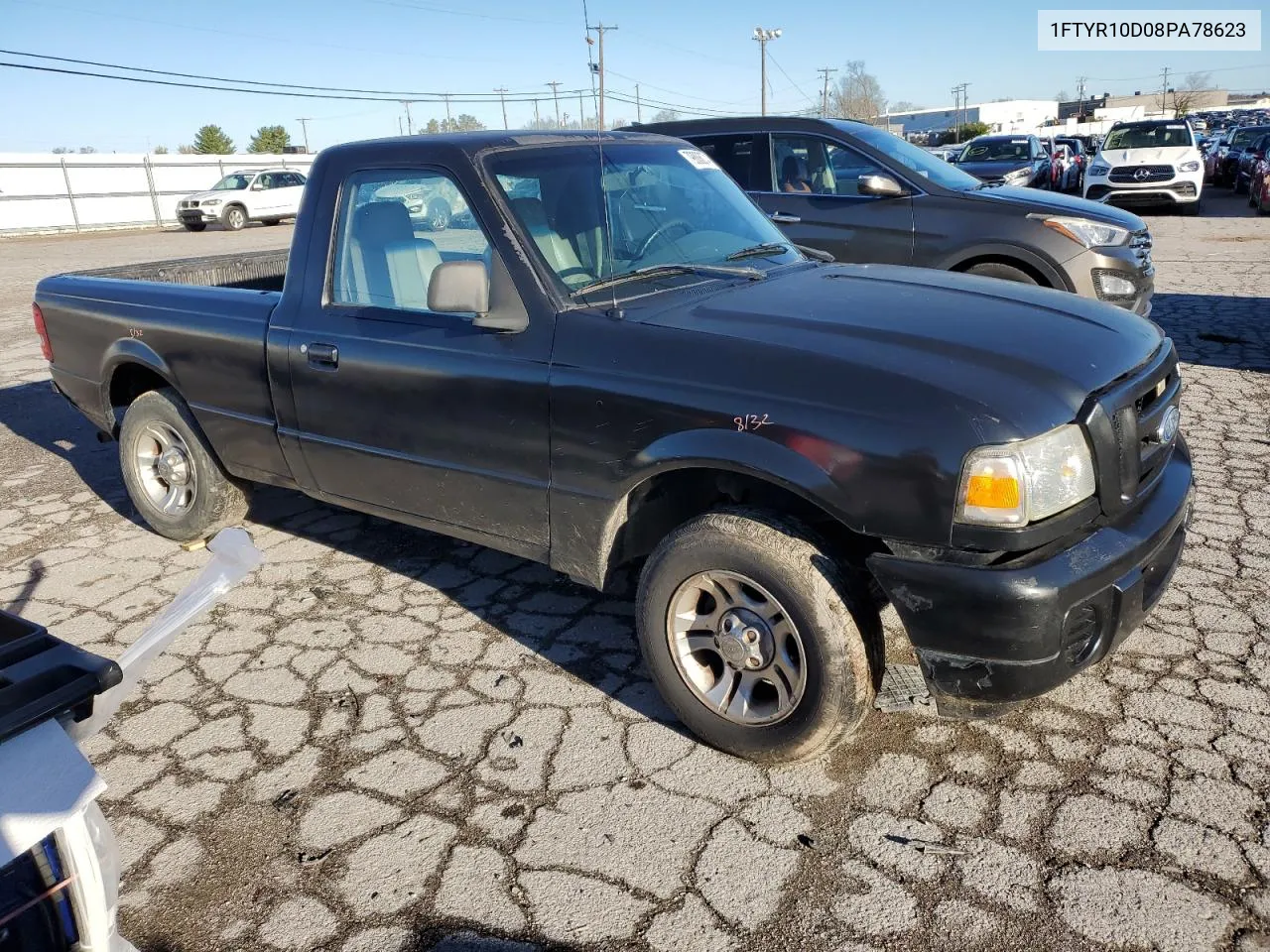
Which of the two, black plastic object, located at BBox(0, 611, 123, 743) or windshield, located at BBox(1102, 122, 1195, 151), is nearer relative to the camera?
black plastic object, located at BBox(0, 611, 123, 743)

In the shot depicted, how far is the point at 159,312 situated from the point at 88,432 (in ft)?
10.9

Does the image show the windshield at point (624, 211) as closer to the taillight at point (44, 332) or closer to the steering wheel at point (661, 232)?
the steering wheel at point (661, 232)

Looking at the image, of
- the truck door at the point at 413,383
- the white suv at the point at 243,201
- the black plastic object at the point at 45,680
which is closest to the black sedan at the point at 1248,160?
the truck door at the point at 413,383

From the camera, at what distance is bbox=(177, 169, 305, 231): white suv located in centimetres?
2909

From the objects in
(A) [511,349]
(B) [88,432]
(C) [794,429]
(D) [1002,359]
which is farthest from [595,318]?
(B) [88,432]

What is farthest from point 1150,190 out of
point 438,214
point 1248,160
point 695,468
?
point 695,468

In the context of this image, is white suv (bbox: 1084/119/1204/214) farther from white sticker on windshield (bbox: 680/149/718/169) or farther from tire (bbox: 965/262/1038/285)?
white sticker on windshield (bbox: 680/149/718/169)

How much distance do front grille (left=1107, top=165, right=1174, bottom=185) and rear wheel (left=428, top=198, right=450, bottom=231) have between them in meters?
18.6

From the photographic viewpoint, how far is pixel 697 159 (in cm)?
414

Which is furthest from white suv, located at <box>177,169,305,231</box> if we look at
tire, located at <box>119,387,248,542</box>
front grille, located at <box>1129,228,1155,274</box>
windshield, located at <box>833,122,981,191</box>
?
front grille, located at <box>1129,228,1155,274</box>

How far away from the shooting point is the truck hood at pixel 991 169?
17.0 m

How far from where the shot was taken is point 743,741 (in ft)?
9.62

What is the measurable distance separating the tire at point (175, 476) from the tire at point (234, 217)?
89.7ft

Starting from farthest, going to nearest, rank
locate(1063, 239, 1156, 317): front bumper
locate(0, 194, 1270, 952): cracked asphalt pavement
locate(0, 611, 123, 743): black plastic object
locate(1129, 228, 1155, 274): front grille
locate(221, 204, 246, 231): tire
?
1. locate(221, 204, 246, 231): tire
2. locate(1129, 228, 1155, 274): front grille
3. locate(1063, 239, 1156, 317): front bumper
4. locate(0, 194, 1270, 952): cracked asphalt pavement
5. locate(0, 611, 123, 743): black plastic object
